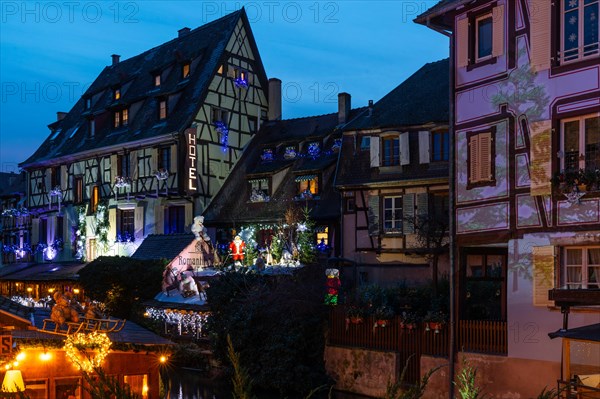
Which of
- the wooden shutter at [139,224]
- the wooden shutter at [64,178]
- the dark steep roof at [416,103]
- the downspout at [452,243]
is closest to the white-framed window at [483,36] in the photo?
the downspout at [452,243]

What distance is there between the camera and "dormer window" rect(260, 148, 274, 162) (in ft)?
120

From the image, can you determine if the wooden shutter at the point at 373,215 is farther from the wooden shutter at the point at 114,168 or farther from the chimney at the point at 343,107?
the wooden shutter at the point at 114,168

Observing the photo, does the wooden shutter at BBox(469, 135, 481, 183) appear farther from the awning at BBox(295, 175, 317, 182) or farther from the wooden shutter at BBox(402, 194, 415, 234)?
the awning at BBox(295, 175, 317, 182)

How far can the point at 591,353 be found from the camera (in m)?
16.3

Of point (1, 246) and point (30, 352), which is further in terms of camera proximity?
point (1, 246)

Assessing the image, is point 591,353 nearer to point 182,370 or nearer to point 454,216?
point 454,216

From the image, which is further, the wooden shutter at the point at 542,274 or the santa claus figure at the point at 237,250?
the santa claus figure at the point at 237,250

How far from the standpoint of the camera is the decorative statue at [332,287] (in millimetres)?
23641

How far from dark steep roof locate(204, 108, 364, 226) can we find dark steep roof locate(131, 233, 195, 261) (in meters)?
1.99

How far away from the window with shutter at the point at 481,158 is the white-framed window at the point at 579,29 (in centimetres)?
258

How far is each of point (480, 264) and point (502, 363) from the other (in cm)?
890

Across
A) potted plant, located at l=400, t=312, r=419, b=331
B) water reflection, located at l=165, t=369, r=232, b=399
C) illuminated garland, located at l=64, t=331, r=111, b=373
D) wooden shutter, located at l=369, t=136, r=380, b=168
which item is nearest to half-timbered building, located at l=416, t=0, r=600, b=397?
potted plant, located at l=400, t=312, r=419, b=331

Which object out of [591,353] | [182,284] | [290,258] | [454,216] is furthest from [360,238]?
[591,353]

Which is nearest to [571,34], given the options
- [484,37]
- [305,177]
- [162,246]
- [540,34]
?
[540,34]
